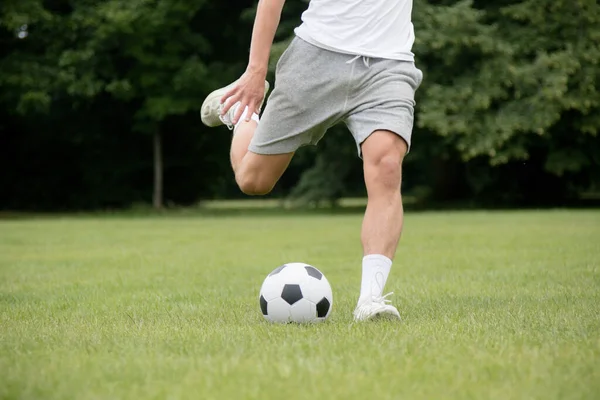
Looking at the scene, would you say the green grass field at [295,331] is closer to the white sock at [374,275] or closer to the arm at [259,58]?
the white sock at [374,275]

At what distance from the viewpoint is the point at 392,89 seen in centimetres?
478

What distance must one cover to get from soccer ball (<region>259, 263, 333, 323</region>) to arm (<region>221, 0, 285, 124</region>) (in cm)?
104

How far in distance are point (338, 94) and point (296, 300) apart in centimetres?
118

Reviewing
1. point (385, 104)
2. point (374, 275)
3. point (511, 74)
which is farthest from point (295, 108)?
point (511, 74)

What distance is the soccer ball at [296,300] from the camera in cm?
467

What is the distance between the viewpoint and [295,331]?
4.31m

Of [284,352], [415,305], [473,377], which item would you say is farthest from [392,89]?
[473,377]

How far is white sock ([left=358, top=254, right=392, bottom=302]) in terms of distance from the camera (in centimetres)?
467

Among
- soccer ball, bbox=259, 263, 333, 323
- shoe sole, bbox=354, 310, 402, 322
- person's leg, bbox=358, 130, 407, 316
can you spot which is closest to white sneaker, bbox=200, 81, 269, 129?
person's leg, bbox=358, 130, 407, 316

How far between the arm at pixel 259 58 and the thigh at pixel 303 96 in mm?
100

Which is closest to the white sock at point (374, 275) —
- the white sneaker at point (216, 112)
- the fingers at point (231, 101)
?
the fingers at point (231, 101)

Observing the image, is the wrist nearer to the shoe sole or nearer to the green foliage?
the shoe sole

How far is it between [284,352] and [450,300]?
2.31 metres

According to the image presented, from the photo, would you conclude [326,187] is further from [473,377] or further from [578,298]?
Result: [473,377]
